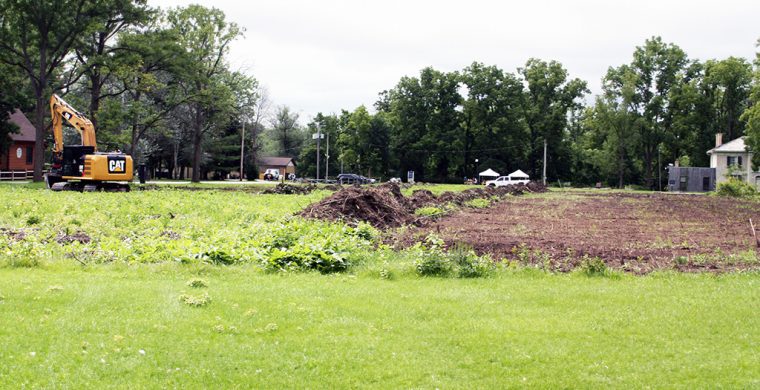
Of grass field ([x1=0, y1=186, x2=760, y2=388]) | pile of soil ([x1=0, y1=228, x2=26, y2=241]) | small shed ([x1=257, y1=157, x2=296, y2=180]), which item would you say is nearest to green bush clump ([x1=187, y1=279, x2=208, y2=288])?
grass field ([x1=0, y1=186, x2=760, y2=388])

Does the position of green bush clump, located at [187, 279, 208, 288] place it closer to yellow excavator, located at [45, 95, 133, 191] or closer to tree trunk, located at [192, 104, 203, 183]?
yellow excavator, located at [45, 95, 133, 191]

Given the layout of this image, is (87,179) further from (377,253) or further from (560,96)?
(560,96)

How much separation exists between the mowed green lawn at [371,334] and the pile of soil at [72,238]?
4.45 meters

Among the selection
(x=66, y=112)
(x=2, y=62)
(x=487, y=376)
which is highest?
(x=2, y=62)

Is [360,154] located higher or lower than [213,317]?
higher

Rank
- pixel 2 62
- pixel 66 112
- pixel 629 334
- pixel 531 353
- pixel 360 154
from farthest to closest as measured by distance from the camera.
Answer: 1. pixel 360 154
2. pixel 2 62
3. pixel 66 112
4. pixel 629 334
5. pixel 531 353

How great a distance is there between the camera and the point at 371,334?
7.53m

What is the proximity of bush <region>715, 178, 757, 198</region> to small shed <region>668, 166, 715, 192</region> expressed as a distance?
22.3m

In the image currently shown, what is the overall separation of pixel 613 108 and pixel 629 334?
9816 cm

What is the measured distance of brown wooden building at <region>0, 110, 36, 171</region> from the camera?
64562 millimetres

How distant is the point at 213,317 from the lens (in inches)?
316

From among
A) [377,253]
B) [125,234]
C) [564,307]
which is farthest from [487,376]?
[125,234]

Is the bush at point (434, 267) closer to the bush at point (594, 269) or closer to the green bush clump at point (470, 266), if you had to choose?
the green bush clump at point (470, 266)

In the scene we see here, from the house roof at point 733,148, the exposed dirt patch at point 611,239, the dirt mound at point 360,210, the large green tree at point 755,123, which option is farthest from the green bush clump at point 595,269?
the house roof at point 733,148
